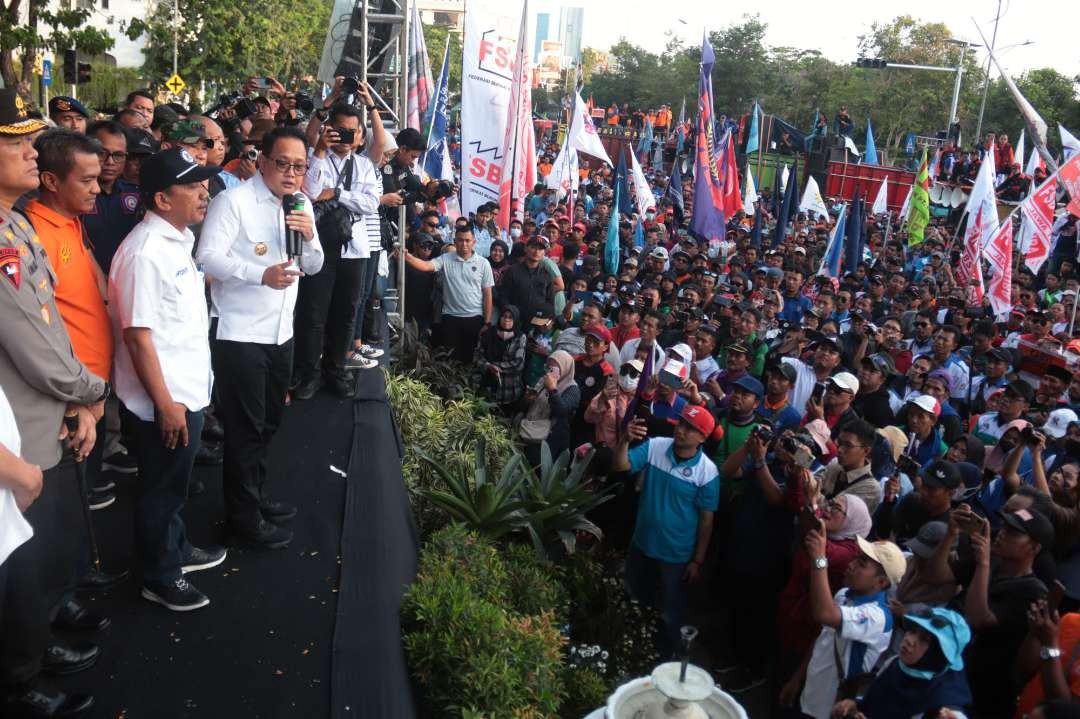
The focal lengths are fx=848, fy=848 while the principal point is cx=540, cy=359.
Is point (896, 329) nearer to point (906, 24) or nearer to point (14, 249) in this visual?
point (14, 249)

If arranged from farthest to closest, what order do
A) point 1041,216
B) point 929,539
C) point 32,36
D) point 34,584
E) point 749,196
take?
point 749,196 < point 32,36 < point 1041,216 < point 929,539 < point 34,584

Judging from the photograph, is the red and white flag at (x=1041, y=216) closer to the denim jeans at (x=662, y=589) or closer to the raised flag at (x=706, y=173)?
the raised flag at (x=706, y=173)

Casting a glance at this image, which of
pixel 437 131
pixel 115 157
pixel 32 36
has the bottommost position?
pixel 115 157

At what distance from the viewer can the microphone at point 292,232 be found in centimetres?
341

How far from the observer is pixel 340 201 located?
15.8 feet

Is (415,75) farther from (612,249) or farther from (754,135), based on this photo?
(754,135)

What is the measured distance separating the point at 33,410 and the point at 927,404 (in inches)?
200

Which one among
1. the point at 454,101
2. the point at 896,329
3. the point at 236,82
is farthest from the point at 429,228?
the point at 454,101

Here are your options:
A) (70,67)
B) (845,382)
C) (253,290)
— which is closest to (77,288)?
(253,290)

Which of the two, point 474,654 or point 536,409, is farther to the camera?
point 536,409

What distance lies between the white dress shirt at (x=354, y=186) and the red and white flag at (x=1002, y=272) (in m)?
7.06

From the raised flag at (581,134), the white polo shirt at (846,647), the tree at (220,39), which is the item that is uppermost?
the tree at (220,39)

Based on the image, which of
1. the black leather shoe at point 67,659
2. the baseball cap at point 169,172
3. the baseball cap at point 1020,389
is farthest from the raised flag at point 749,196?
the black leather shoe at point 67,659

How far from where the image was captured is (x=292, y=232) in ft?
11.4
